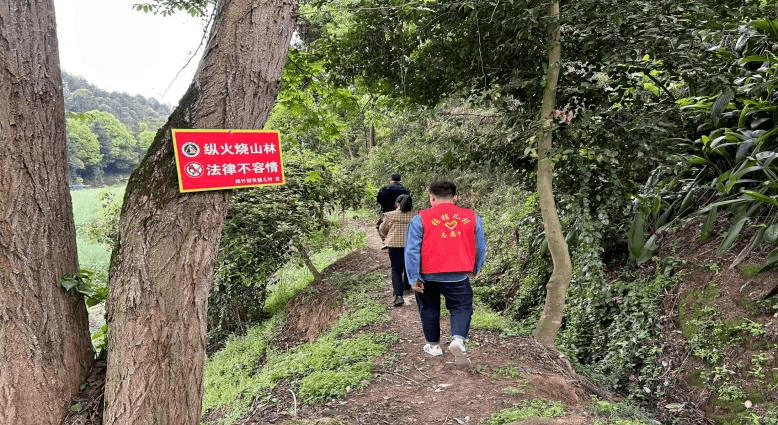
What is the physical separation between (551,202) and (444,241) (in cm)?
116

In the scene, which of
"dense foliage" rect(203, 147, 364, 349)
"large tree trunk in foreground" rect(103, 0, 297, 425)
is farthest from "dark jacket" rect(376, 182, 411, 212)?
"large tree trunk in foreground" rect(103, 0, 297, 425)

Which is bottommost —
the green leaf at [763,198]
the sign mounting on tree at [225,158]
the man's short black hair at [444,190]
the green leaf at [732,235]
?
the green leaf at [732,235]

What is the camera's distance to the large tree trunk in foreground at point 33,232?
1896mm

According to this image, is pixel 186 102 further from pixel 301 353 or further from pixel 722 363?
pixel 722 363

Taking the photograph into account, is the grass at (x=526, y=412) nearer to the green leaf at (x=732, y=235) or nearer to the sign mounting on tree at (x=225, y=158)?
the sign mounting on tree at (x=225, y=158)

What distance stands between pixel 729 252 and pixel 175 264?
4.99 meters

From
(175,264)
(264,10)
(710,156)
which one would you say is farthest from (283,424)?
(710,156)

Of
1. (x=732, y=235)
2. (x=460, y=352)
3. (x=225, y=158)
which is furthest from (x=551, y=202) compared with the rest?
(x=225, y=158)

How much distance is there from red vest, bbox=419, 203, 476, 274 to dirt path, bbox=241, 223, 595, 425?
86 centimetres

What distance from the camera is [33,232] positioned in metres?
1.95

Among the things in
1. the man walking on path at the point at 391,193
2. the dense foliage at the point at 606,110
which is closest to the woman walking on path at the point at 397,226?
the man walking on path at the point at 391,193

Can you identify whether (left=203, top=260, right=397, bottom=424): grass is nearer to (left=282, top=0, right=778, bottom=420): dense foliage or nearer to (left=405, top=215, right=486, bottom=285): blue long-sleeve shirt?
(left=405, top=215, right=486, bottom=285): blue long-sleeve shirt

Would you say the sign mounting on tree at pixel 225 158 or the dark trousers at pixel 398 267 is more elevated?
the sign mounting on tree at pixel 225 158

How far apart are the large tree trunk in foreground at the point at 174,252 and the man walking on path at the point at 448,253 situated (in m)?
1.64
